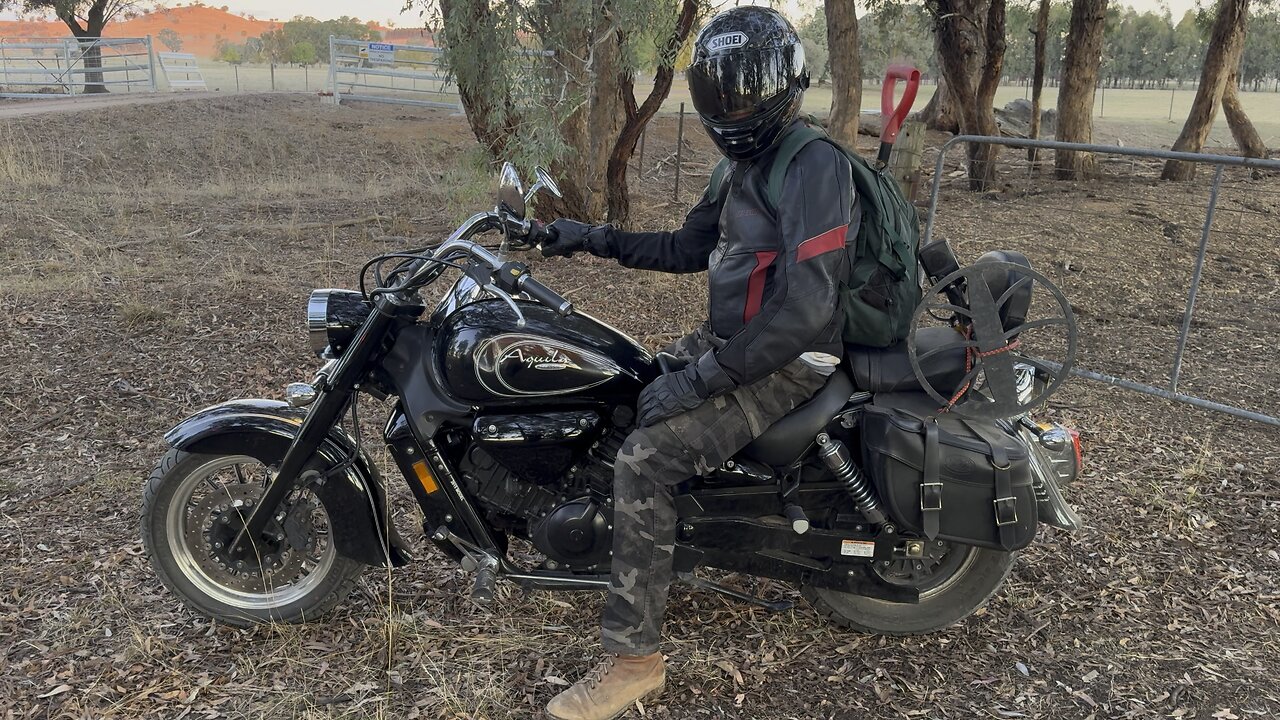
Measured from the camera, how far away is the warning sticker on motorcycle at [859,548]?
3.06m

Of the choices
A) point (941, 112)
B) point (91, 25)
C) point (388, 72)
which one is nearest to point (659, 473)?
point (941, 112)

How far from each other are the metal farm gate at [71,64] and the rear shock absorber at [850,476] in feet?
83.6

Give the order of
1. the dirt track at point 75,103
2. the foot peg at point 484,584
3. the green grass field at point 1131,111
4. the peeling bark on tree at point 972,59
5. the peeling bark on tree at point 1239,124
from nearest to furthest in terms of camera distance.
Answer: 1. the foot peg at point 484,584
2. the peeling bark on tree at point 972,59
3. the peeling bark on tree at point 1239,124
4. the dirt track at point 75,103
5. the green grass field at point 1131,111

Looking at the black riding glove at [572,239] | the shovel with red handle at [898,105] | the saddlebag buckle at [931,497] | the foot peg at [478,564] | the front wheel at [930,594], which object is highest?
the shovel with red handle at [898,105]

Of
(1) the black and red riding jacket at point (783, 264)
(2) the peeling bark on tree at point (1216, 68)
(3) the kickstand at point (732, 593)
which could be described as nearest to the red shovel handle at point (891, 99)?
(1) the black and red riding jacket at point (783, 264)

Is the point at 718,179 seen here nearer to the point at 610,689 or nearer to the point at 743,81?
the point at 743,81

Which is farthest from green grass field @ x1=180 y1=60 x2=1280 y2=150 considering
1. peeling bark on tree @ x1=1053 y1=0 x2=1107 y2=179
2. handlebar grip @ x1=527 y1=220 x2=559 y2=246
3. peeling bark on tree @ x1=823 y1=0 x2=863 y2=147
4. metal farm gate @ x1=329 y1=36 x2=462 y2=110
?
handlebar grip @ x1=527 y1=220 x2=559 y2=246

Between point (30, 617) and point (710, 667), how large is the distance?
2.32 metres

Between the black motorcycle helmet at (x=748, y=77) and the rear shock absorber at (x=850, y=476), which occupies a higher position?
the black motorcycle helmet at (x=748, y=77)

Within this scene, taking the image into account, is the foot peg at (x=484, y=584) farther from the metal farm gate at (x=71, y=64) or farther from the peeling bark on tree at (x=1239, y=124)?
the metal farm gate at (x=71, y=64)

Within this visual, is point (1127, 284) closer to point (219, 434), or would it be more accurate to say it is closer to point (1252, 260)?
point (1252, 260)

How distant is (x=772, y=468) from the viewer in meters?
2.98

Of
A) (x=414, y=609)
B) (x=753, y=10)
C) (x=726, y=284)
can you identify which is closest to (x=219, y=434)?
(x=414, y=609)

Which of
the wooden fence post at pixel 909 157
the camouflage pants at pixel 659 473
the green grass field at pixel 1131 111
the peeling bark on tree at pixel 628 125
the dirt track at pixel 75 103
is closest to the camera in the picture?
the camouflage pants at pixel 659 473
